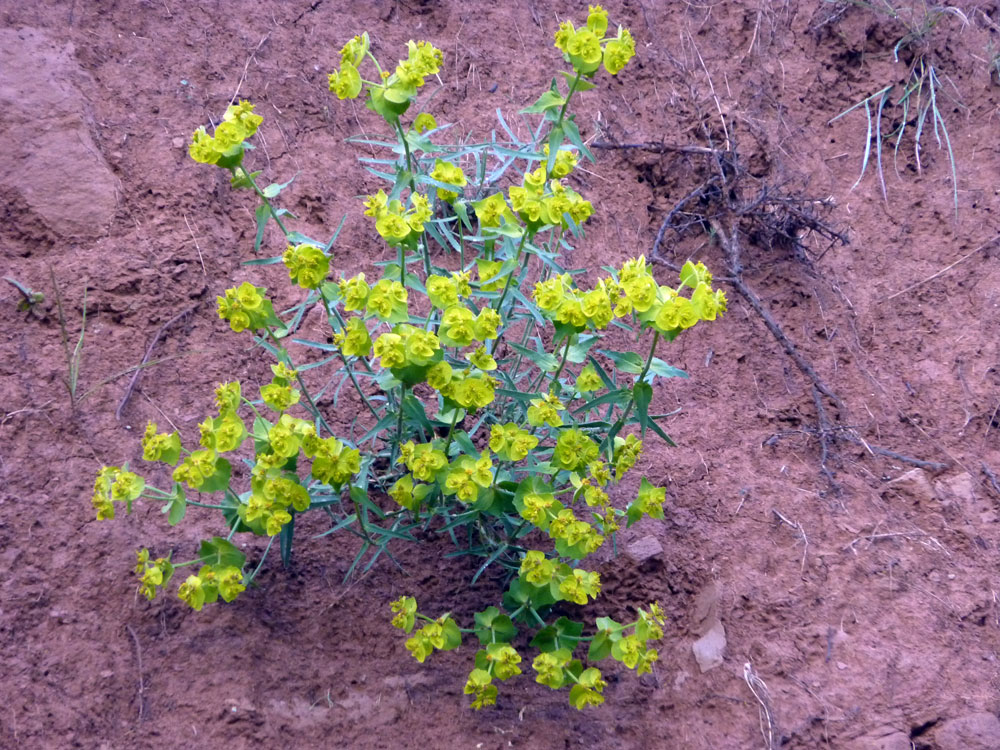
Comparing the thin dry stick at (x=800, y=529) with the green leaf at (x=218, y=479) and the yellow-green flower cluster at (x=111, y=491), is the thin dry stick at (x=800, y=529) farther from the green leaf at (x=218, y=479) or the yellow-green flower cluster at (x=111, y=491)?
the yellow-green flower cluster at (x=111, y=491)

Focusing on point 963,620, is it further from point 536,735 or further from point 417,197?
point 417,197

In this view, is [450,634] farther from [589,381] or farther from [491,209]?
[491,209]

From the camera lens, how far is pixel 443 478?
74.9 inches

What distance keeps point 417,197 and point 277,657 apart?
1202mm

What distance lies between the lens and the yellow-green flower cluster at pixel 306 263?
1.77 meters

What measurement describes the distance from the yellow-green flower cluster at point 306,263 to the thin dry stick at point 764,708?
4.89 ft

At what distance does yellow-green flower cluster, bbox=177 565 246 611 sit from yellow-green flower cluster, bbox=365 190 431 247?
821 millimetres

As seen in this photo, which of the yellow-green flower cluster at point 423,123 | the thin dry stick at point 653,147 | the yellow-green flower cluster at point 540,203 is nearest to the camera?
the yellow-green flower cluster at point 540,203

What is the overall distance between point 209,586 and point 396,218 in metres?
0.92

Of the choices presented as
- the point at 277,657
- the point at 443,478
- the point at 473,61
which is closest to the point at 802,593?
the point at 443,478

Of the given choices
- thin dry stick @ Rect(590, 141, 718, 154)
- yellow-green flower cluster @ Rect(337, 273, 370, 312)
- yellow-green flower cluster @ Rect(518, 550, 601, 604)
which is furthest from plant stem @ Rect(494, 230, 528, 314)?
thin dry stick @ Rect(590, 141, 718, 154)

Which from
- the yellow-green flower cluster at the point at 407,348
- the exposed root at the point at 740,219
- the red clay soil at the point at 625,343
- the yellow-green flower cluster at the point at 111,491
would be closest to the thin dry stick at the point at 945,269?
the red clay soil at the point at 625,343

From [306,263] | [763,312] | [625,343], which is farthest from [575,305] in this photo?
[763,312]

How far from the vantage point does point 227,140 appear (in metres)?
1.79
